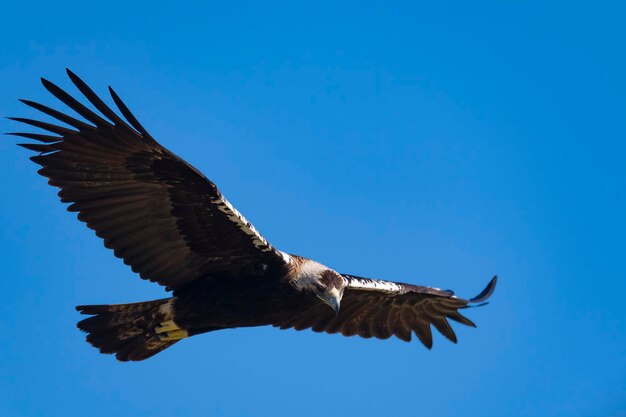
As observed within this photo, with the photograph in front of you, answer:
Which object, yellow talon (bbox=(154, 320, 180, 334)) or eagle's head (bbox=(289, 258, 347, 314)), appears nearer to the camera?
eagle's head (bbox=(289, 258, 347, 314))

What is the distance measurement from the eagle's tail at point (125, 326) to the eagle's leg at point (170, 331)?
0.04 ft

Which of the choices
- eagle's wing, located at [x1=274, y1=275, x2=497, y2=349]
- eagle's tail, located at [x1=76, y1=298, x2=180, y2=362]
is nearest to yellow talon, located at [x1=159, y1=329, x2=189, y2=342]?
eagle's tail, located at [x1=76, y1=298, x2=180, y2=362]

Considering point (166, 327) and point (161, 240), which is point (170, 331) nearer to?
point (166, 327)

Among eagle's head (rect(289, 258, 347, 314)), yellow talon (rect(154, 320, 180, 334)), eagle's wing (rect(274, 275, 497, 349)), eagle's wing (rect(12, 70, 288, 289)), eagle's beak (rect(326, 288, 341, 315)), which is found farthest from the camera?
eagle's wing (rect(274, 275, 497, 349))

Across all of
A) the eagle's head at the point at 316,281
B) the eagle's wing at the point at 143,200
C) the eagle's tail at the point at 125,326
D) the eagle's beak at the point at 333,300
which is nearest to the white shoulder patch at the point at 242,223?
the eagle's wing at the point at 143,200

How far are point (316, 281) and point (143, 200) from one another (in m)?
2.09

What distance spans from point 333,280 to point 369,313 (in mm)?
1911

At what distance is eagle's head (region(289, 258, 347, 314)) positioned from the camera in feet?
36.1

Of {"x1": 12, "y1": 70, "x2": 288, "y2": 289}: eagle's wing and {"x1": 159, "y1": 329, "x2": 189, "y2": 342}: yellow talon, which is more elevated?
{"x1": 12, "y1": 70, "x2": 288, "y2": 289}: eagle's wing

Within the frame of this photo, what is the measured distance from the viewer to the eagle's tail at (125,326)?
37.3 ft

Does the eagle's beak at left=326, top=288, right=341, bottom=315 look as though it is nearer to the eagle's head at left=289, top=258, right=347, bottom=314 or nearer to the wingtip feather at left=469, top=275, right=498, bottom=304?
the eagle's head at left=289, top=258, right=347, bottom=314

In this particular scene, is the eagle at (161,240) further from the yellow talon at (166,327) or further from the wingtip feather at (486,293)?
the wingtip feather at (486,293)

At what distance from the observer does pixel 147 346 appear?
11.7 meters

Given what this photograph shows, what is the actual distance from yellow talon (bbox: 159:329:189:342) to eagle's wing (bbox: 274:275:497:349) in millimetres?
1391
